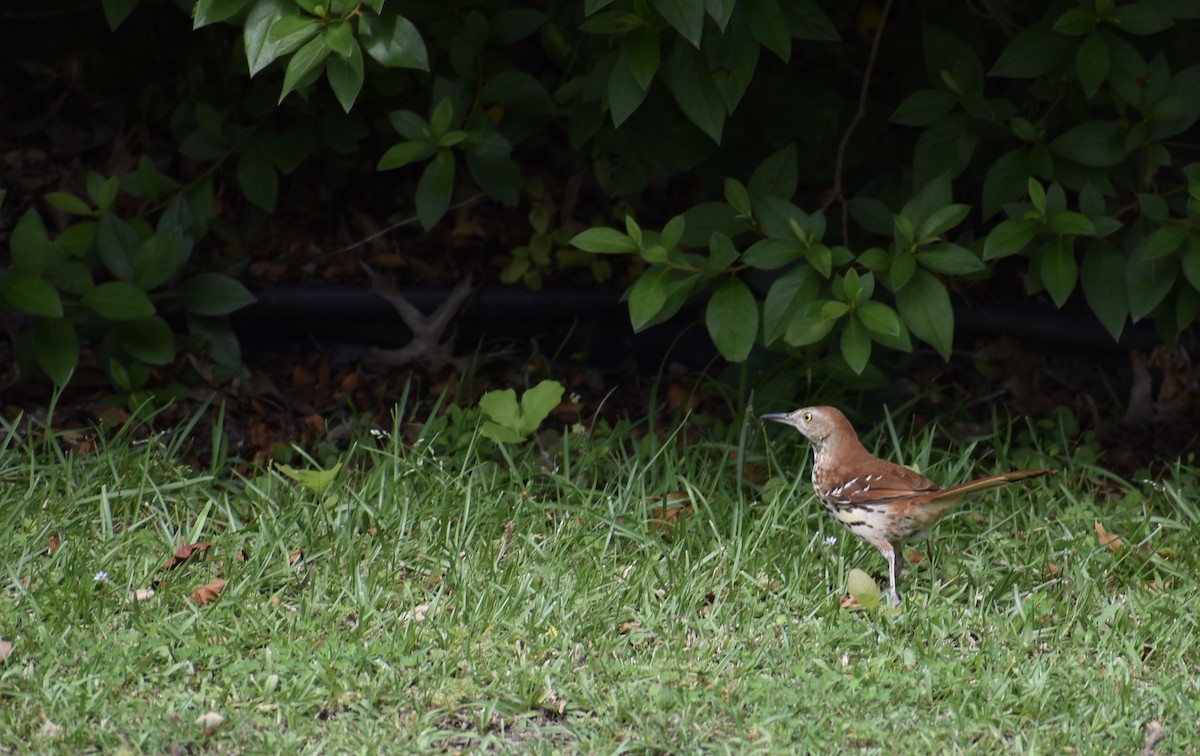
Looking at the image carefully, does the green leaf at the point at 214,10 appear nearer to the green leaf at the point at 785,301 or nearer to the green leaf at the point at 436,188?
the green leaf at the point at 436,188

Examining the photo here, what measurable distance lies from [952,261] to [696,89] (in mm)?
916

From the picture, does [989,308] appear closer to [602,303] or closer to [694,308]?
[694,308]

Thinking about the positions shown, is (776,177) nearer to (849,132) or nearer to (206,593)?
(849,132)

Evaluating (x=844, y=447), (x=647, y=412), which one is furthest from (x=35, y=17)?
(x=844, y=447)

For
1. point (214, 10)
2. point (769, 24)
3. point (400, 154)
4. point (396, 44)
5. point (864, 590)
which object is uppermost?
point (214, 10)

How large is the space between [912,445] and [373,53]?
2.34 m

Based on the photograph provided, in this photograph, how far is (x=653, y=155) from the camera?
5.09 meters

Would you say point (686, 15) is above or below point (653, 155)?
above

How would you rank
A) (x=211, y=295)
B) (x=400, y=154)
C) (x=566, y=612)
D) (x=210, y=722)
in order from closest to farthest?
(x=210, y=722) < (x=566, y=612) < (x=400, y=154) < (x=211, y=295)

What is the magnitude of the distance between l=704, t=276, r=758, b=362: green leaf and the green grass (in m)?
0.47

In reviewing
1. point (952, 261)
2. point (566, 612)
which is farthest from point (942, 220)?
point (566, 612)

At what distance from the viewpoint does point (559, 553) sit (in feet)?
13.7

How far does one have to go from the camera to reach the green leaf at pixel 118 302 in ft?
→ 15.6

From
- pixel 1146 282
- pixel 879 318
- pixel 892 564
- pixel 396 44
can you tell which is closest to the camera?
pixel 396 44
